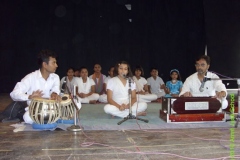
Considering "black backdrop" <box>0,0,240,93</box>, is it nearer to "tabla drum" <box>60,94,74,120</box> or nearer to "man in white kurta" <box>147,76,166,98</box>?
"man in white kurta" <box>147,76,166,98</box>

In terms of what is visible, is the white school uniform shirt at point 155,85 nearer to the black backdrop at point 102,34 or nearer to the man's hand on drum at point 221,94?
the black backdrop at point 102,34

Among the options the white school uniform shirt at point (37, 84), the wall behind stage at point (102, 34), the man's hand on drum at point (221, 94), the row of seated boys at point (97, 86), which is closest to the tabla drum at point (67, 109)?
the white school uniform shirt at point (37, 84)

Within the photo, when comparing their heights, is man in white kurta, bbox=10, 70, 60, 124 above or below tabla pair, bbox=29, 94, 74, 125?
above

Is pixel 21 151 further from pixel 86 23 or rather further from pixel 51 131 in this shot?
pixel 86 23

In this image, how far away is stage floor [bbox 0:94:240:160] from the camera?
2.33 m

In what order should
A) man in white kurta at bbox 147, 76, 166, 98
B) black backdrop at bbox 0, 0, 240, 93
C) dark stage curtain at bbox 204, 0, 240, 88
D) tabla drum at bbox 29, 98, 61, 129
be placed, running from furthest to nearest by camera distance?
black backdrop at bbox 0, 0, 240, 93 → man in white kurta at bbox 147, 76, 166, 98 → dark stage curtain at bbox 204, 0, 240, 88 → tabla drum at bbox 29, 98, 61, 129

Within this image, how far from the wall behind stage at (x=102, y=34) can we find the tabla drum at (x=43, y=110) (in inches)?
189

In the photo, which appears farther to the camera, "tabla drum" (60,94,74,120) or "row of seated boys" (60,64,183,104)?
"row of seated boys" (60,64,183,104)

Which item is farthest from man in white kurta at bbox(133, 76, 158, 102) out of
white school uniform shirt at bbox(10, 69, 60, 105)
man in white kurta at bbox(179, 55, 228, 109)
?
white school uniform shirt at bbox(10, 69, 60, 105)

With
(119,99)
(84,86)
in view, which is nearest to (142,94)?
(84,86)

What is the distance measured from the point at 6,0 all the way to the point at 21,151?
6189mm

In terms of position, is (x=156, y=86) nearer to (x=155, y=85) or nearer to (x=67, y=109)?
(x=155, y=85)

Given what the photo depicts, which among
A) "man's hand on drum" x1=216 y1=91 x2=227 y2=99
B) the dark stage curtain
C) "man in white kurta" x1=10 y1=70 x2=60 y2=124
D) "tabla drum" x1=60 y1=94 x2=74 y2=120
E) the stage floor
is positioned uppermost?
the dark stage curtain

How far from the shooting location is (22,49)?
785 cm
